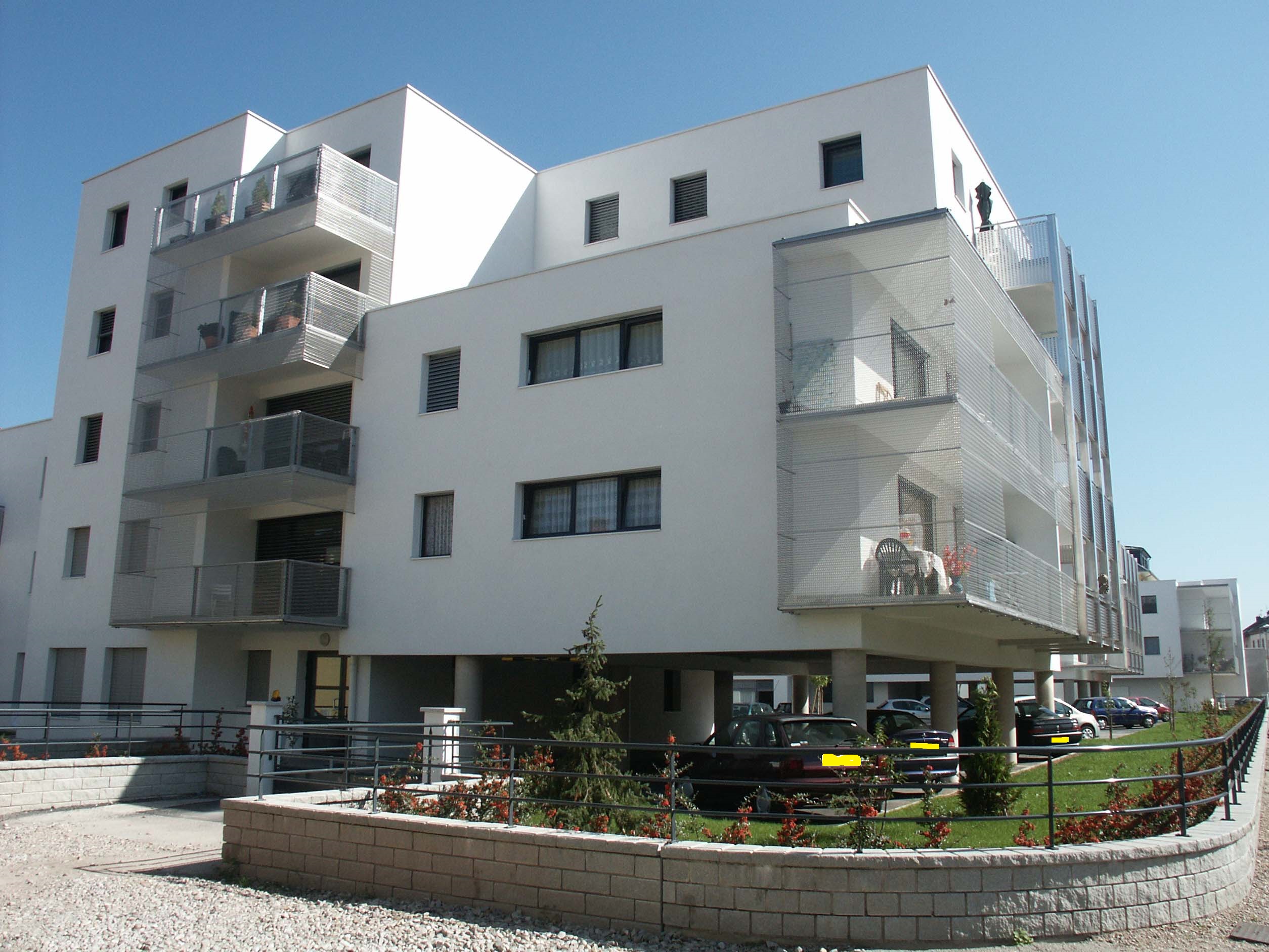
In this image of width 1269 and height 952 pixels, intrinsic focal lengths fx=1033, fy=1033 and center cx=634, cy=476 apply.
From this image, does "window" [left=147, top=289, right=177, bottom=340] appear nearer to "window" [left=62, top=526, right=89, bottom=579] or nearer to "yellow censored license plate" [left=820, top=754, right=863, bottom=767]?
"window" [left=62, top=526, right=89, bottom=579]

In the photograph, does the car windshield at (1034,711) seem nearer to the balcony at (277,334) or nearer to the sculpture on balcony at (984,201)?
the sculpture on balcony at (984,201)

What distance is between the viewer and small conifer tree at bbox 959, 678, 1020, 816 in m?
10.4

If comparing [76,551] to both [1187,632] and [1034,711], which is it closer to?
[1034,711]

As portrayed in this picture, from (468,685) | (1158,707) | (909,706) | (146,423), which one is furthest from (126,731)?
(1158,707)

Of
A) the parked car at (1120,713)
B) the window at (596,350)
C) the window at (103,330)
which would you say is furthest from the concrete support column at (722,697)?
the parked car at (1120,713)

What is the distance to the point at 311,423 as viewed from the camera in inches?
803

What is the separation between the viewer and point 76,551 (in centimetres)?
2477

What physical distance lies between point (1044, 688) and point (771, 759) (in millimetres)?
19549

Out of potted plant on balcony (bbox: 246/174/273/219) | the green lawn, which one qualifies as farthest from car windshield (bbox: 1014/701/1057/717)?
potted plant on balcony (bbox: 246/174/273/219)

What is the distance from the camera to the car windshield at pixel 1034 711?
2584 centimetres

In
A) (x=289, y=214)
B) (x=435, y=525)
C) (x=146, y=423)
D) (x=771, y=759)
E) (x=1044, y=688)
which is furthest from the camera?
(x=1044, y=688)

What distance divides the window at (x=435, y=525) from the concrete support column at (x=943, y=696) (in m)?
9.60

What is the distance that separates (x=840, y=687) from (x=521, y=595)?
232 inches

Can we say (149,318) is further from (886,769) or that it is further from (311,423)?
(886,769)
